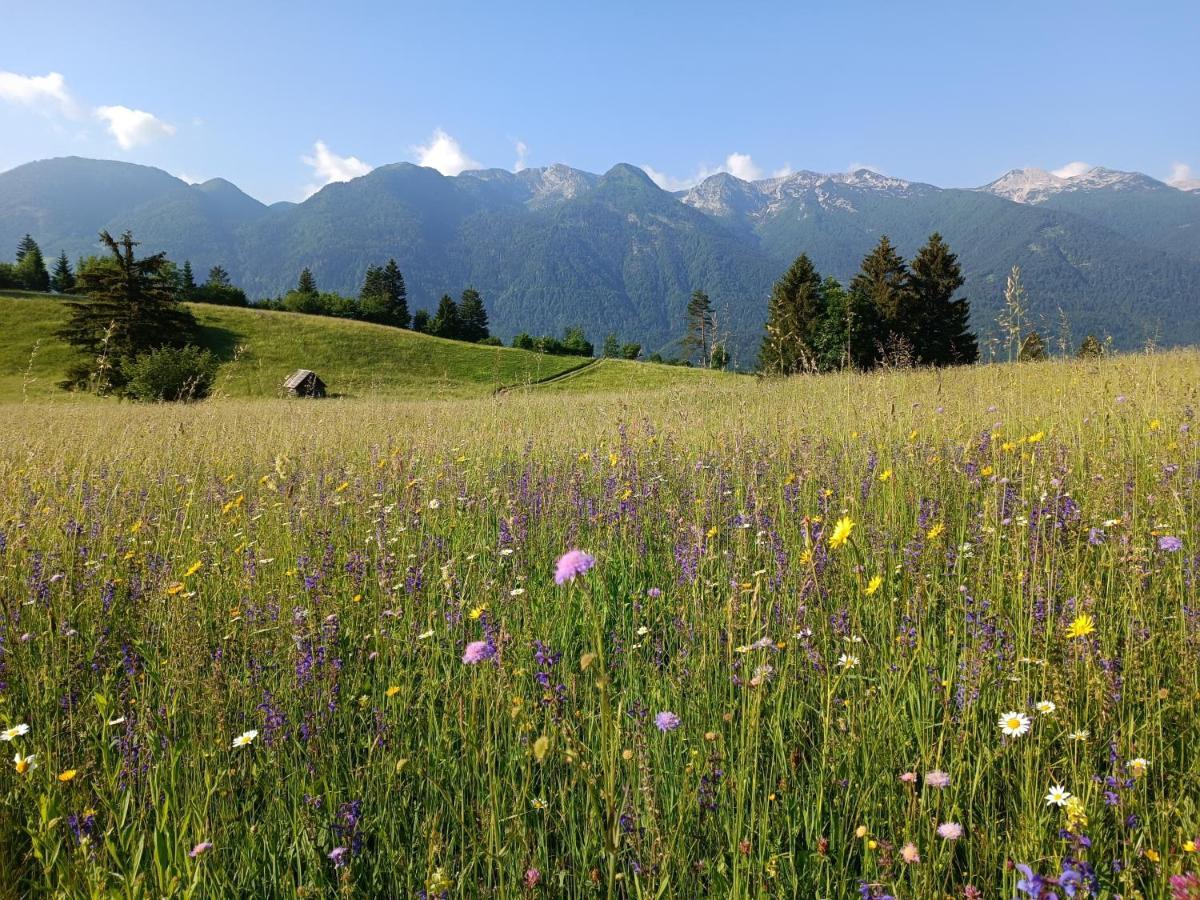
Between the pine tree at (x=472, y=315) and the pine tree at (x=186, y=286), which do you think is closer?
the pine tree at (x=186, y=286)

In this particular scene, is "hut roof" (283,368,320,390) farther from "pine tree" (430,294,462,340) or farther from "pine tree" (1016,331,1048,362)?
"pine tree" (430,294,462,340)

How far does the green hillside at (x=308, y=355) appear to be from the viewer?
3578 centimetres

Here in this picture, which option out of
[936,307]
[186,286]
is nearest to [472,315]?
[186,286]

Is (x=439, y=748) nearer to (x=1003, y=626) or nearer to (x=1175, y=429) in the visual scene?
(x=1003, y=626)

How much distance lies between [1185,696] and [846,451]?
3061mm

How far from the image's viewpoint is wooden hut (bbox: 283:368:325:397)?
105 ft

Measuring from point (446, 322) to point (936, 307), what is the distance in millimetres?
49809

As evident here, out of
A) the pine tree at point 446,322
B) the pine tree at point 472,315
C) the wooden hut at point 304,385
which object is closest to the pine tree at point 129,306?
the wooden hut at point 304,385

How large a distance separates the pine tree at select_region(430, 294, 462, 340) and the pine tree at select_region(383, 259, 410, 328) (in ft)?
10.9

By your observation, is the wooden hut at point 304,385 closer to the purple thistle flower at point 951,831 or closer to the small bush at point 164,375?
the small bush at point 164,375

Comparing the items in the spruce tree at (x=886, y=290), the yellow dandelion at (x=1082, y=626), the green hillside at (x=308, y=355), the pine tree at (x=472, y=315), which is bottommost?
the yellow dandelion at (x=1082, y=626)

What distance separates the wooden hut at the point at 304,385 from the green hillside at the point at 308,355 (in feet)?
4.45

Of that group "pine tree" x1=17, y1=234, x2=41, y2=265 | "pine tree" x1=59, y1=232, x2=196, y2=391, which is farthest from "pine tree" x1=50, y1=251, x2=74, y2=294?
"pine tree" x1=59, y1=232, x2=196, y2=391

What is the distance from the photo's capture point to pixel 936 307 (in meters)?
44.5
